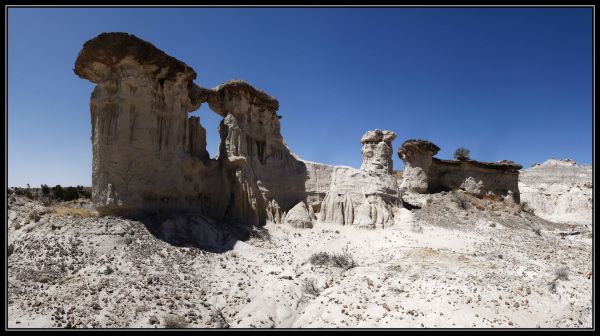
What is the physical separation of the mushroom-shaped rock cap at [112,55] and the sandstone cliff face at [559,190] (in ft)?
139

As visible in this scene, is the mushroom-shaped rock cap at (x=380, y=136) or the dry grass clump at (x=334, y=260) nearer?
the dry grass clump at (x=334, y=260)

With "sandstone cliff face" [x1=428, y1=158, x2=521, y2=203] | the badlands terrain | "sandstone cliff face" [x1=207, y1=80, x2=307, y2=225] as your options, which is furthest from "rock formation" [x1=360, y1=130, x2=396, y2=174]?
"sandstone cliff face" [x1=428, y1=158, x2=521, y2=203]

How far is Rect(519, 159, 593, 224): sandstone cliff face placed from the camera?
46281 mm

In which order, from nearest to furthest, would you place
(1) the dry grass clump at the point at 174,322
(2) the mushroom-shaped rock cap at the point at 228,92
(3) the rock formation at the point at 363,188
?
1. (1) the dry grass clump at the point at 174,322
2. (2) the mushroom-shaped rock cap at the point at 228,92
3. (3) the rock formation at the point at 363,188

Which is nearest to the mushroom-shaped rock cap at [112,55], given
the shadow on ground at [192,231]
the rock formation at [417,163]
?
the shadow on ground at [192,231]

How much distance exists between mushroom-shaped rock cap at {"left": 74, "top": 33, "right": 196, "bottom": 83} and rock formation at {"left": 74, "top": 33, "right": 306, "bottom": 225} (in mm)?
39

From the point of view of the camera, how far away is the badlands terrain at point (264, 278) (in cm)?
1098

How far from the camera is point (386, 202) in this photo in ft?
85.0

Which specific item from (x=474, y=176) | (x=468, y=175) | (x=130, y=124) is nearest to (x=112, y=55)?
(x=130, y=124)

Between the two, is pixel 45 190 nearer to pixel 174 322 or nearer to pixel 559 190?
pixel 174 322

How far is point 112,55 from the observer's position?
16484mm

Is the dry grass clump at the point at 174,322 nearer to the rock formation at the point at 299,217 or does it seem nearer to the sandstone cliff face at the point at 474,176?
the rock formation at the point at 299,217
